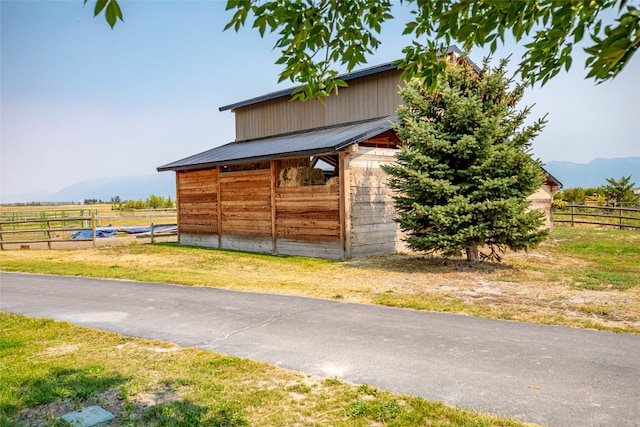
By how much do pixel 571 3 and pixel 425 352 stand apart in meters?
3.95

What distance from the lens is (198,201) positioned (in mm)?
19875

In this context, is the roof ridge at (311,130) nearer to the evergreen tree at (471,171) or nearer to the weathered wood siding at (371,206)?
the weathered wood siding at (371,206)

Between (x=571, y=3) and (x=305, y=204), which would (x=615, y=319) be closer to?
(x=571, y=3)

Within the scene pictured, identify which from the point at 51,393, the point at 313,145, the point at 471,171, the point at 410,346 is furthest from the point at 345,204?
→ the point at 51,393

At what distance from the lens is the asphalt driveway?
3.96 meters

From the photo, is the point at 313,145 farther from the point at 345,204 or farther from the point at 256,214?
the point at 256,214

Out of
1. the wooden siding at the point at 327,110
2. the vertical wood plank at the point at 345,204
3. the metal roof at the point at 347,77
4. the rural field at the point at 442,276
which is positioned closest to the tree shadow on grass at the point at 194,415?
the rural field at the point at 442,276

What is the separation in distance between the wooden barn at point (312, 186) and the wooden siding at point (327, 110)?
43 millimetres

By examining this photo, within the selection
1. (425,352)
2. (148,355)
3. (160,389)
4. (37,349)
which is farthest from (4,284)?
(425,352)

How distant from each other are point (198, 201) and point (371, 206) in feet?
28.4

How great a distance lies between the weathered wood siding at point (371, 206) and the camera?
14445 millimetres

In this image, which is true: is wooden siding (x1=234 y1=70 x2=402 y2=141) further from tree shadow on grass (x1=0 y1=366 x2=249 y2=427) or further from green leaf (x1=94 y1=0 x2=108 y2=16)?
green leaf (x1=94 y1=0 x2=108 y2=16)

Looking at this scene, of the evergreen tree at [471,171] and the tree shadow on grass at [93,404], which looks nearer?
the tree shadow on grass at [93,404]

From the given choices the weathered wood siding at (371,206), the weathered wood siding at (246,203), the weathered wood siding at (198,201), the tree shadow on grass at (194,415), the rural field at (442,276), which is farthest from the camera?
the weathered wood siding at (198,201)
